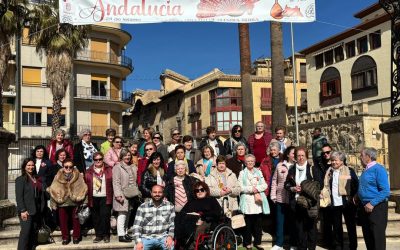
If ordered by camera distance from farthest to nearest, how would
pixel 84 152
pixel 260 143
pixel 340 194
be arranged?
pixel 260 143
pixel 84 152
pixel 340 194

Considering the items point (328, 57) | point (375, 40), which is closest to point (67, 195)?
point (375, 40)

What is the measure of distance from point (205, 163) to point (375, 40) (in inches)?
1398

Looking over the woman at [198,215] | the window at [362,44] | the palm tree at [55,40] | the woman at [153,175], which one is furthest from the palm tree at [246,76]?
the window at [362,44]

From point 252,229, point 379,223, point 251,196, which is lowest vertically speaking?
point 252,229

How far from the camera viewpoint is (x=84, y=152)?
30.6 ft

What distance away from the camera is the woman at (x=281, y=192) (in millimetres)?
8164

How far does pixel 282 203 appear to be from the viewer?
27.0ft

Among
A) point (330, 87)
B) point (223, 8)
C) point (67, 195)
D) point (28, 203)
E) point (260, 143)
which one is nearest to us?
point (28, 203)

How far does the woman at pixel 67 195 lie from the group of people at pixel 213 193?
0.02m

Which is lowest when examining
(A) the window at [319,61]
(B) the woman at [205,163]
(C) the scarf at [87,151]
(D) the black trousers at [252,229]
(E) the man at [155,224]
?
(D) the black trousers at [252,229]

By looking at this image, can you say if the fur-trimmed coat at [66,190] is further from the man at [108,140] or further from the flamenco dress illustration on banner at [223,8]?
the flamenco dress illustration on banner at [223,8]

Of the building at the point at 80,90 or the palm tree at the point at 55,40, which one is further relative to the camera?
the building at the point at 80,90

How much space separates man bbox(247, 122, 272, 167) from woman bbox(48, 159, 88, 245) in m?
3.61

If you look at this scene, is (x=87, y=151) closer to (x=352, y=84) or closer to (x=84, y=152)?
(x=84, y=152)
